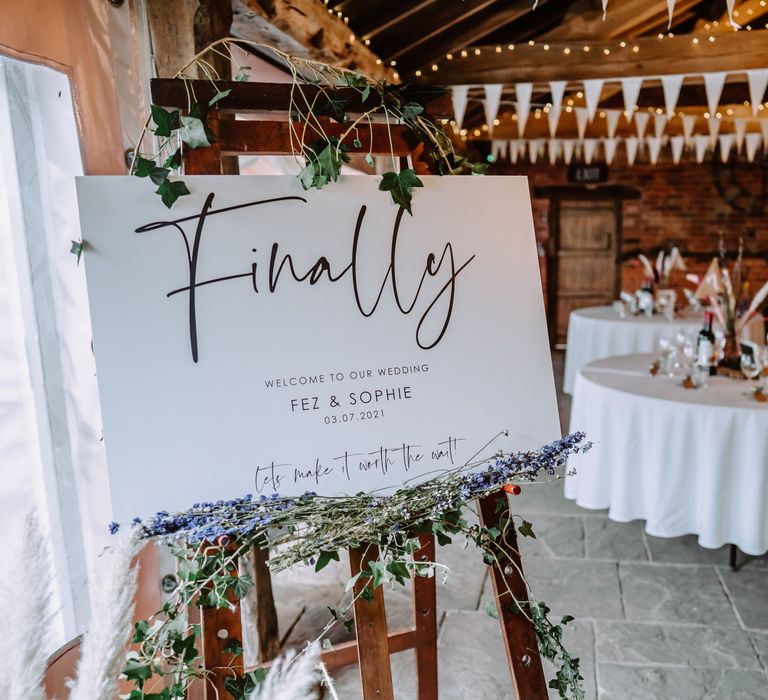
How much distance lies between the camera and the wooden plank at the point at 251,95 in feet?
4.10

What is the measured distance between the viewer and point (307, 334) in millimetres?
1204

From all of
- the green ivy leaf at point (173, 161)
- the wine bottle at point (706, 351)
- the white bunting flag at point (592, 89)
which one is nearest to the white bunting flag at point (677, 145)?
the white bunting flag at point (592, 89)

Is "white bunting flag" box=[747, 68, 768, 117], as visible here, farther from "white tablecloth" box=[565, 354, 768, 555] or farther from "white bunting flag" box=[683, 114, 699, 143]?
"white bunting flag" box=[683, 114, 699, 143]

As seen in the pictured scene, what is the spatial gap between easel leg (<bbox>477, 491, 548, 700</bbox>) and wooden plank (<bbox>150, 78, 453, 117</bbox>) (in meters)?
0.82

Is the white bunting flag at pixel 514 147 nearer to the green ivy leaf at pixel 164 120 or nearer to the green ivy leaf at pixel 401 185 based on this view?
the green ivy leaf at pixel 401 185

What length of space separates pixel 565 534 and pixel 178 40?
2.57 m

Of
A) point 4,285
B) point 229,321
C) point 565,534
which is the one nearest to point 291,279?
point 229,321

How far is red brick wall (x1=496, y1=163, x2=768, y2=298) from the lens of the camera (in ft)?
24.4

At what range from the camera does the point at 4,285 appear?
1.47 meters

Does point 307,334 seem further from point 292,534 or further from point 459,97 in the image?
point 459,97

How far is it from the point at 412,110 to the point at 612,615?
6.53ft

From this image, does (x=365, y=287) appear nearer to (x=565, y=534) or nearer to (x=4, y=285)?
(x=4, y=285)

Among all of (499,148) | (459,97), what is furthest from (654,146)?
(459,97)

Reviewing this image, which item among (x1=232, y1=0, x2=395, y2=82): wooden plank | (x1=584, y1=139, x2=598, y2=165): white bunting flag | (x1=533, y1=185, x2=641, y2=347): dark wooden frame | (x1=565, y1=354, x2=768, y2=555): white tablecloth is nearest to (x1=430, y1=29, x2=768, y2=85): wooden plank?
(x1=232, y1=0, x2=395, y2=82): wooden plank
